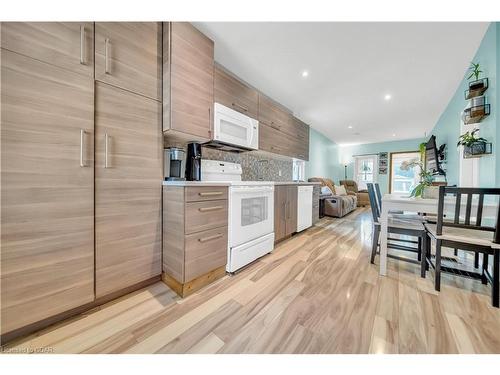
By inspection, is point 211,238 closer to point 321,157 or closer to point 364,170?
point 321,157

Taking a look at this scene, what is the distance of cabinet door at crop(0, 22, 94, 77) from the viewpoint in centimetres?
98

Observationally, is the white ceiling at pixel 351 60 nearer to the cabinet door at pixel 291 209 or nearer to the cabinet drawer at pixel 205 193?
the cabinet drawer at pixel 205 193

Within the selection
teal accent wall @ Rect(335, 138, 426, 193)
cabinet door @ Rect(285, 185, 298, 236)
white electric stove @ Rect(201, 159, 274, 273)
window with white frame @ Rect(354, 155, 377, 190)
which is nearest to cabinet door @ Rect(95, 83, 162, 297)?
white electric stove @ Rect(201, 159, 274, 273)

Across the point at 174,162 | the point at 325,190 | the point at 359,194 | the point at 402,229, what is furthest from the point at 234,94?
the point at 359,194

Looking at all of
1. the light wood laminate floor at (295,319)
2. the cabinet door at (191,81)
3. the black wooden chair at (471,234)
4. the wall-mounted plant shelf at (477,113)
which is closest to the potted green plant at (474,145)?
the wall-mounted plant shelf at (477,113)

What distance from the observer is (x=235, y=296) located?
1472mm

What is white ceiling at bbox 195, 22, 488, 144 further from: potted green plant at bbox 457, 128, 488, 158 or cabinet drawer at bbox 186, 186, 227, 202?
cabinet drawer at bbox 186, 186, 227, 202

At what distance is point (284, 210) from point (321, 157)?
169 inches

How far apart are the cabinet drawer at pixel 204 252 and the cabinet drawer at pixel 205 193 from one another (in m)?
0.29

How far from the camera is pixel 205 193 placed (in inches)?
60.7

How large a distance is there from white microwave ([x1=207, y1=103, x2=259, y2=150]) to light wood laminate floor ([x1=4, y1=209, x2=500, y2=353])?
1.47 metres
